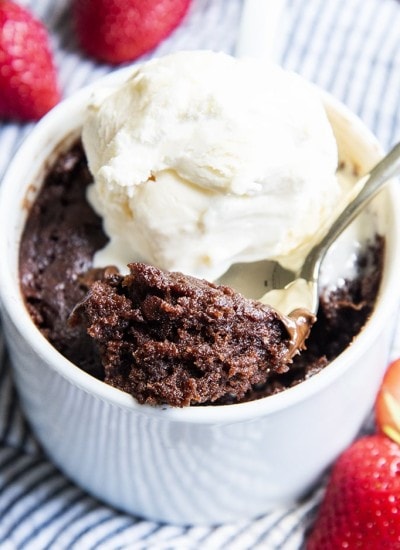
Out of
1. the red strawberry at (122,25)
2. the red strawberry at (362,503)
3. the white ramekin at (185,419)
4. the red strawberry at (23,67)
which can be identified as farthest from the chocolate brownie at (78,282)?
the red strawberry at (122,25)

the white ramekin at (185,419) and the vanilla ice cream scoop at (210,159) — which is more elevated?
the vanilla ice cream scoop at (210,159)

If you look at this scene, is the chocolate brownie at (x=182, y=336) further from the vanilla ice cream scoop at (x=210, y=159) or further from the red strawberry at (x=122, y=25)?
the red strawberry at (x=122, y=25)

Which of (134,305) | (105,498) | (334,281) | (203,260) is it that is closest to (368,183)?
(334,281)

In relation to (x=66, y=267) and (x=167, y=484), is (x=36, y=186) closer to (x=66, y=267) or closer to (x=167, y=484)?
(x=66, y=267)

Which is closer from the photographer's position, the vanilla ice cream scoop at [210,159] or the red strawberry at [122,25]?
the vanilla ice cream scoop at [210,159]

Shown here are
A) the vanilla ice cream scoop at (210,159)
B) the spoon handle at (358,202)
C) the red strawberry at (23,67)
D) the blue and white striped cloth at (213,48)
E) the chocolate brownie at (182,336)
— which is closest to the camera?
the chocolate brownie at (182,336)

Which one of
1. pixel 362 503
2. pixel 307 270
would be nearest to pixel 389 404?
pixel 362 503

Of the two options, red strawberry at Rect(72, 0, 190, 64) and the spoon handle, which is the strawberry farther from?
red strawberry at Rect(72, 0, 190, 64)
